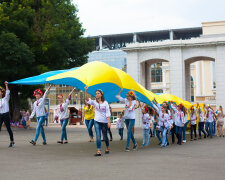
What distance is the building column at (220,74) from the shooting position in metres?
43.1

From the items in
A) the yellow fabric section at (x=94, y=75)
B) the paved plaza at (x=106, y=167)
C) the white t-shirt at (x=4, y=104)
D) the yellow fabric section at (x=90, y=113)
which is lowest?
the paved plaza at (x=106, y=167)

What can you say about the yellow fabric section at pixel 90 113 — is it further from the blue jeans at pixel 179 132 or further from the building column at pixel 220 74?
the building column at pixel 220 74

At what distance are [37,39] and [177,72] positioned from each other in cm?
1897

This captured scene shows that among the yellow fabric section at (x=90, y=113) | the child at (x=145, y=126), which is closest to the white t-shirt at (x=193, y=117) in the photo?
the child at (x=145, y=126)

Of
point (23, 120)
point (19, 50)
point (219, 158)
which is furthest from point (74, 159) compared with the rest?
point (23, 120)

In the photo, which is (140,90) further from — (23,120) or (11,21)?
(23,120)

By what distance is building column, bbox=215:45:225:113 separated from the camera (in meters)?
43.1

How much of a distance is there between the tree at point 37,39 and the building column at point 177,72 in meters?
13.1

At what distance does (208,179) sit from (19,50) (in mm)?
22079

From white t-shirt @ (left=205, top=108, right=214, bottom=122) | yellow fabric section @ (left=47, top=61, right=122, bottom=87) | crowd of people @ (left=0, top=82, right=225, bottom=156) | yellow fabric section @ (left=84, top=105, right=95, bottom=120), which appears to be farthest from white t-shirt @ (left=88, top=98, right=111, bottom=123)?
white t-shirt @ (left=205, top=108, right=214, bottom=122)

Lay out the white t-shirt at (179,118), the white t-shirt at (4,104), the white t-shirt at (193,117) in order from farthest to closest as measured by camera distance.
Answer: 1. the white t-shirt at (193,117)
2. the white t-shirt at (179,118)
3. the white t-shirt at (4,104)

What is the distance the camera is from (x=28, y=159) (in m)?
10.5

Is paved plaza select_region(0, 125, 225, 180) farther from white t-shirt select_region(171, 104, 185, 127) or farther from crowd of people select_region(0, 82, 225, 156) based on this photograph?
white t-shirt select_region(171, 104, 185, 127)

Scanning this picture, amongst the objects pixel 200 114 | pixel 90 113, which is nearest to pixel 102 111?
pixel 90 113
